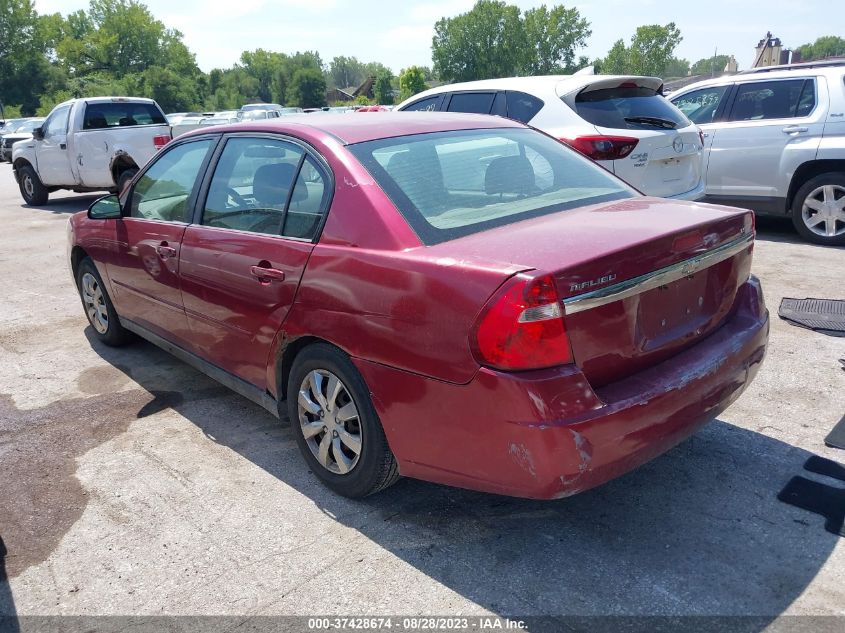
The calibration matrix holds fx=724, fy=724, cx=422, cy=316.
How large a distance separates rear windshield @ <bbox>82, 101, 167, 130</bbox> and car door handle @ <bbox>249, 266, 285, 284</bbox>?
10.8 m

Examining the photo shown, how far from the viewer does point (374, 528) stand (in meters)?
3.06

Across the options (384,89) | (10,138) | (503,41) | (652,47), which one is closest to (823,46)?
(652,47)

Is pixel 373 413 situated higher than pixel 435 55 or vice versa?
pixel 435 55

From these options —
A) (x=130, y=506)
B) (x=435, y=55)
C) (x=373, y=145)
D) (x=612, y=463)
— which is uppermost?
(x=435, y=55)

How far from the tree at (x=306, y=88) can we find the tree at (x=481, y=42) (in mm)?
18833

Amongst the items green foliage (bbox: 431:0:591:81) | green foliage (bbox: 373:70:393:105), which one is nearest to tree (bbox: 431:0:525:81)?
green foliage (bbox: 431:0:591:81)

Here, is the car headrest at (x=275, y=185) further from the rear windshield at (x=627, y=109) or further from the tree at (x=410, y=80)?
the tree at (x=410, y=80)

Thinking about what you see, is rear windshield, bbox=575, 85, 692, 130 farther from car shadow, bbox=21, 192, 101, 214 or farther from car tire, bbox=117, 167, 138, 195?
car shadow, bbox=21, 192, 101, 214

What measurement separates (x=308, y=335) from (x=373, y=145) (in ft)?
3.01

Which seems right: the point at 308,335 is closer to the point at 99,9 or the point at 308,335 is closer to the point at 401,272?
the point at 401,272

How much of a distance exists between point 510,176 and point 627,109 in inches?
152

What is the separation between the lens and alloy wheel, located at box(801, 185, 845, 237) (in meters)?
7.40

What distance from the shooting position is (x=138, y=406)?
4445 millimetres

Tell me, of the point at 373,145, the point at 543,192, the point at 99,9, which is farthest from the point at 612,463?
the point at 99,9
